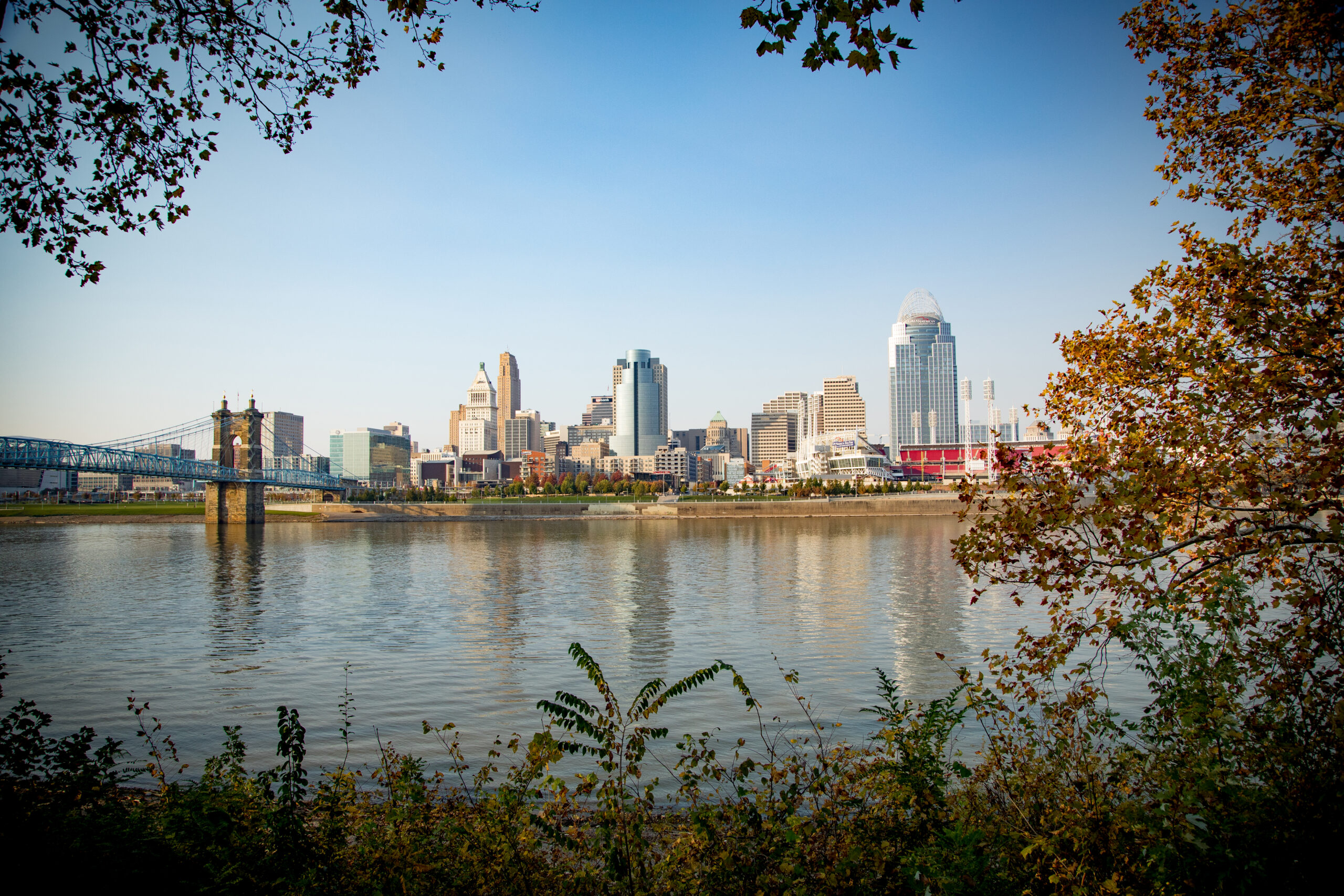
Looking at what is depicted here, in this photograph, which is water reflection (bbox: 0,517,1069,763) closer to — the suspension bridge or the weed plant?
the weed plant

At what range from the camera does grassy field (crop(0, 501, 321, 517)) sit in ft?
370

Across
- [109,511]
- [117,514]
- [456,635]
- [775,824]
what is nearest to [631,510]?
[117,514]

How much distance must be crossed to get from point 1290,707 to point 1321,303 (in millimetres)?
3098

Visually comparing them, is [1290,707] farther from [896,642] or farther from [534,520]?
[534,520]

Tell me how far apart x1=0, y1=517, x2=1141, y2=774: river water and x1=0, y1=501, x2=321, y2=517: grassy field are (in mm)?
74303

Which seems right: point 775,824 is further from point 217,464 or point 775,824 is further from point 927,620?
point 217,464

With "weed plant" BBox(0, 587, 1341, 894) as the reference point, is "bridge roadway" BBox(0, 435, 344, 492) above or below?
above

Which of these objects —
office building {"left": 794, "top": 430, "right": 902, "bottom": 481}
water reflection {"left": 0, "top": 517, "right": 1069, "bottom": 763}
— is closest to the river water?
water reflection {"left": 0, "top": 517, "right": 1069, "bottom": 763}

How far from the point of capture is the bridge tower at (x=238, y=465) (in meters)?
103

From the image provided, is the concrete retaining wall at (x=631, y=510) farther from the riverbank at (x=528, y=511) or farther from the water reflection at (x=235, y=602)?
the water reflection at (x=235, y=602)

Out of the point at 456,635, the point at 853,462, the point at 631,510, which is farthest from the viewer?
the point at 853,462

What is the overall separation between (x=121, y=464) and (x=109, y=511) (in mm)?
28079

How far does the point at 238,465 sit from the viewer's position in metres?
117

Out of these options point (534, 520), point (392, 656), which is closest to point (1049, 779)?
point (392, 656)
